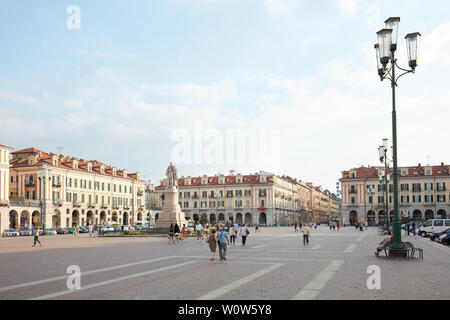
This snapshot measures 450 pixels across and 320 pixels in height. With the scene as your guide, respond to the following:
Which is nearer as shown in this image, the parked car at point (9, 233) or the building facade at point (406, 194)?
the parked car at point (9, 233)

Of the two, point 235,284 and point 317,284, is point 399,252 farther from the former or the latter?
point 235,284

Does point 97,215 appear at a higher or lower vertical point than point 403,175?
lower

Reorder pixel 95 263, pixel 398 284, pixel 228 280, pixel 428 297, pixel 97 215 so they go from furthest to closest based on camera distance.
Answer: pixel 97 215, pixel 95 263, pixel 228 280, pixel 398 284, pixel 428 297

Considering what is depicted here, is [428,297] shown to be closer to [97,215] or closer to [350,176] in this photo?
[97,215]

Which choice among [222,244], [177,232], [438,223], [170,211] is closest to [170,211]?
[170,211]

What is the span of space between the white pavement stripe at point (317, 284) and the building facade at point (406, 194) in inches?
3220

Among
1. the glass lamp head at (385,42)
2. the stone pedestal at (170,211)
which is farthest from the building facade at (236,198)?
the glass lamp head at (385,42)

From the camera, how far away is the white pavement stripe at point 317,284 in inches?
376

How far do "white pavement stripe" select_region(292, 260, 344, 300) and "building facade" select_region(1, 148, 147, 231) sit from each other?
174 feet

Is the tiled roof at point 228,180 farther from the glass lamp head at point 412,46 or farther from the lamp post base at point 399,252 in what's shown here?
the glass lamp head at point 412,46

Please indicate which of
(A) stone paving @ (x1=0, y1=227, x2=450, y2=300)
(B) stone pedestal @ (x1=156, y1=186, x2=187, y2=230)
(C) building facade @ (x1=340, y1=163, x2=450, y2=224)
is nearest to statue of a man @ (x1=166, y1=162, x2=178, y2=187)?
(B) stone pedestal @ (x1=156, y1=186, x2=187, y2=230)
